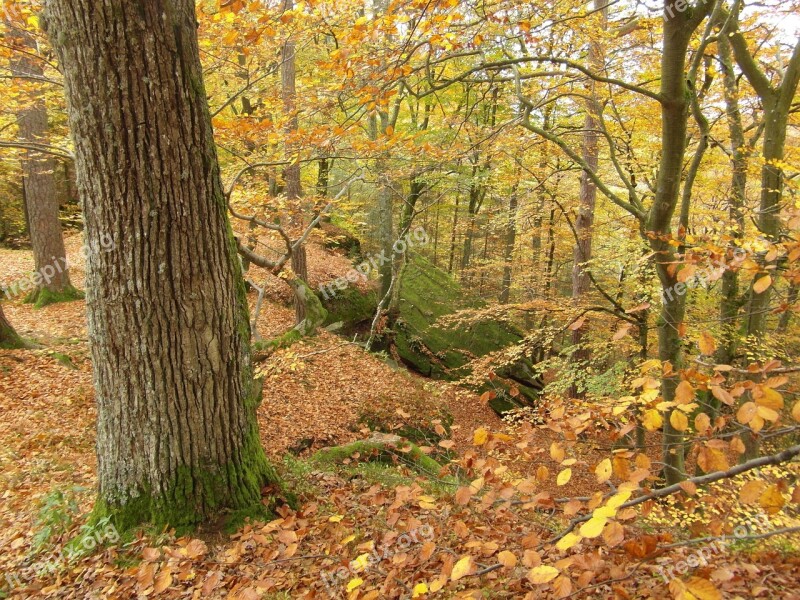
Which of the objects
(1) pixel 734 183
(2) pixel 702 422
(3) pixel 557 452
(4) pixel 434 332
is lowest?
(4) pixel 434 332

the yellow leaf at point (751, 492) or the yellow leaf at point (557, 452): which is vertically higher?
the yellow leaf at point (751, 492)

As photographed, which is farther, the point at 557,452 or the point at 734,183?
the point at 734,183

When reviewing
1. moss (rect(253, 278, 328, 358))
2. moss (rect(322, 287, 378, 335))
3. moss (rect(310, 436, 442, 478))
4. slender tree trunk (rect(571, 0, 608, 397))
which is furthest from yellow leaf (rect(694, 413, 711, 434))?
moss (rect(322, 287, 378, 335))

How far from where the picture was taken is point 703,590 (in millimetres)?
1448

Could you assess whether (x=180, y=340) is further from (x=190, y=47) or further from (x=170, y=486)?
(x=190, y=47)

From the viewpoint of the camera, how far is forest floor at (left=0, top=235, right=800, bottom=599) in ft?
7.78

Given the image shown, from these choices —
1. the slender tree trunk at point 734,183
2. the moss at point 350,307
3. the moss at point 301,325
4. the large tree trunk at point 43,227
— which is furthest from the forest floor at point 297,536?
the moss at point 350,307

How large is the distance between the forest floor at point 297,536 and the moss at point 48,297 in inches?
74.7

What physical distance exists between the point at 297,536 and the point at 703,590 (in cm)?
264

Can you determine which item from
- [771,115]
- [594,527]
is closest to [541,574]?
[594,527]

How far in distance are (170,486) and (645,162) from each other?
29.9 ft

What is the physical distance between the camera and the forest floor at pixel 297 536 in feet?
7.78

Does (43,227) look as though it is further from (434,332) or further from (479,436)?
(479,436)

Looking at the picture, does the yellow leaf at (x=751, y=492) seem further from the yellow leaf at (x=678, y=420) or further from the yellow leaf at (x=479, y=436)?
the yellow leaf at (x=479, y=436)
